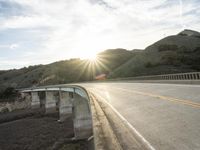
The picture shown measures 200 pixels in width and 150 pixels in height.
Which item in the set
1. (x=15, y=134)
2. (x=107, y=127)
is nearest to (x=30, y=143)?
(x=15, y=134)

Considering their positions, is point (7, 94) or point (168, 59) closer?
point (168, 59)

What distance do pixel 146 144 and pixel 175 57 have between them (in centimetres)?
6915

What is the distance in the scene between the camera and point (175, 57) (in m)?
70.8

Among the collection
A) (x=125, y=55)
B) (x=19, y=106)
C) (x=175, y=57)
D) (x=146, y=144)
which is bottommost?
(x=19, y=106)

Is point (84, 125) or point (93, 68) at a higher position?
point (93, 68)

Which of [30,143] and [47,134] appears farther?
[47,134]

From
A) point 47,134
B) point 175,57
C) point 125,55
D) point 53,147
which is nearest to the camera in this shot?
point 53,147

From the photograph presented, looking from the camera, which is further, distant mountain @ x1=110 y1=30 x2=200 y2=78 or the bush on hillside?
the bush on hillside

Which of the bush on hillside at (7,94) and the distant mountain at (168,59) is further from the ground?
the distant mountain at (168,59)

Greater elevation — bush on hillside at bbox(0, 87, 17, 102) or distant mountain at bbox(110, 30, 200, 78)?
distant mountain at bbox(110, 30, 200, 78)

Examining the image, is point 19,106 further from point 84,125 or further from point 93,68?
point 93,68

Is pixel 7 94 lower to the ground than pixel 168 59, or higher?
lower

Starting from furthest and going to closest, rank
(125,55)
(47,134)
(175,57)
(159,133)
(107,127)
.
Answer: (125,55) → (175,57) → (47,134) → (107,127) → (159,133)

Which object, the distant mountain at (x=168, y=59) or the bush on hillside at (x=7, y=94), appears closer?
the distant mountain at (x=168, y=59)
